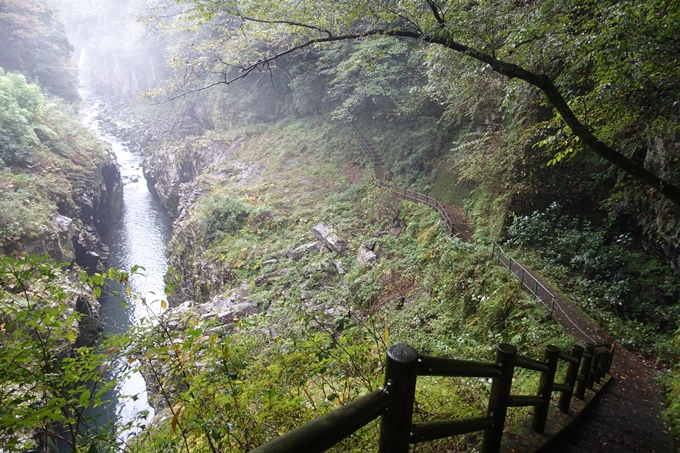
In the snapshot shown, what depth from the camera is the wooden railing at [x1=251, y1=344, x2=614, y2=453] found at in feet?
3.85

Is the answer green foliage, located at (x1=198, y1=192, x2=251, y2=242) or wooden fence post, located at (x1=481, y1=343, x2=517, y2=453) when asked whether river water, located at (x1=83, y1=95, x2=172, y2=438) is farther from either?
wooden fence post, located at (x1=481, y1=343, x2=517, y2=453)

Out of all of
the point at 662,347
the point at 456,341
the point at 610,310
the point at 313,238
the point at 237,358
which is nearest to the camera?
the point at 237,358

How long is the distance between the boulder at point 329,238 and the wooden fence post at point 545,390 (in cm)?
1090

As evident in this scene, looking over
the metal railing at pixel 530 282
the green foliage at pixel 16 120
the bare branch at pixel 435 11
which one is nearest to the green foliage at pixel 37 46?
the green foliage at pixel 16 120

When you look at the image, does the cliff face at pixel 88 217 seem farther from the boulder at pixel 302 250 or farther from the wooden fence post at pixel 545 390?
the wooden fence post at pixel 545 390

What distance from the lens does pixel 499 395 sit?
2473mm

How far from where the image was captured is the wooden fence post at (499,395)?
7.97 ft

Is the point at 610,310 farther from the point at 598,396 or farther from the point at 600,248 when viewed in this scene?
the point at 598,396

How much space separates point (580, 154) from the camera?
959cm

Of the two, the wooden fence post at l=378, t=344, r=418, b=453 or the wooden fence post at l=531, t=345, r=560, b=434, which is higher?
the wooden fence post at l=378, t=344, r=418, b=453

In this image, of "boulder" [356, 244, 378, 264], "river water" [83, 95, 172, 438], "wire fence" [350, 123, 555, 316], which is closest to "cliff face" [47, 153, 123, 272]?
"river water" [83, 95, 172, 438]

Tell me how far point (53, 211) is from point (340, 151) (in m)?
17.4

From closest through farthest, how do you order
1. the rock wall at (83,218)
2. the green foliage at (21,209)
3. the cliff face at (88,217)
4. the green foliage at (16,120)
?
1. the green foliage at (21,209)
2. the rock wall at (83,218)
3. the cliff face at (88,217)
4. the green foliage at (16,120)

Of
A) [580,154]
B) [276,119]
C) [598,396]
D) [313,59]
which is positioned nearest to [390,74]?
[313,59]
